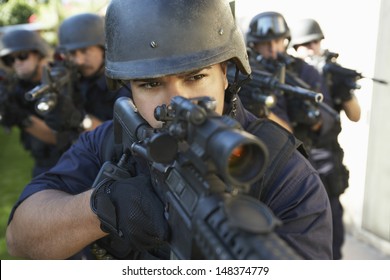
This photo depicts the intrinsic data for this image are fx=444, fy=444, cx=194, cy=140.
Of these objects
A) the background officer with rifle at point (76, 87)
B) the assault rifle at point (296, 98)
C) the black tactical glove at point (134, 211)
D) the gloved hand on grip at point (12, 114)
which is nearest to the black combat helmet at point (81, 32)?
the background officer with rifle at point (76, 87)

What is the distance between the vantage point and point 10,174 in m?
7.27

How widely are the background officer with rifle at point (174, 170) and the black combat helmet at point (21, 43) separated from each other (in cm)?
344

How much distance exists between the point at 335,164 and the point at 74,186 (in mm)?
2329

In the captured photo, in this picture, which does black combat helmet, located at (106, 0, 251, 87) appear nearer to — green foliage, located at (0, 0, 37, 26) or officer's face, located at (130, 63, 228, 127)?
officer's face, located at (130, 63, 228, 127)

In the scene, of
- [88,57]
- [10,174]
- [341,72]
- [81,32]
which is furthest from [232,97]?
[10,174]

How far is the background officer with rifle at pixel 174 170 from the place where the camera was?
3.21 ft

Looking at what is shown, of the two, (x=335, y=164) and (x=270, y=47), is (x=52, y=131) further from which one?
(x=335, y=164)

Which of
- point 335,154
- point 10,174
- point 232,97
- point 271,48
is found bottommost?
point 10,174

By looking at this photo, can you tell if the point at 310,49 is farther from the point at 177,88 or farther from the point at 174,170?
the point at 174,170

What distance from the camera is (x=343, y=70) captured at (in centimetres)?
356

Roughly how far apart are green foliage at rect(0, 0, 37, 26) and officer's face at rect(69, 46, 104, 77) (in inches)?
80.3

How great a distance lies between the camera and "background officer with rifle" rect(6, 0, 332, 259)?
0.98 metres

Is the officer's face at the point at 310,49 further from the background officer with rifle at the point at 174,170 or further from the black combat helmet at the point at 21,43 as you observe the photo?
the black combat helmet at the point at 21,43

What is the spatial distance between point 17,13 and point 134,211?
6333mm
